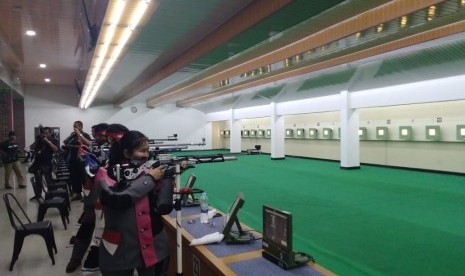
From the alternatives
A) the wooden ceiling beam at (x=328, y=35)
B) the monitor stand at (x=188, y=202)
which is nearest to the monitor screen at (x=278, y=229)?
the monitor stand at (x=188, y=202)

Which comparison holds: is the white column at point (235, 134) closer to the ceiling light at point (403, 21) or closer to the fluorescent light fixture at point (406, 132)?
the fluorescent light fixture at point (406, 132)

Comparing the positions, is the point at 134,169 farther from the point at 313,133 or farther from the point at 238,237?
the point at 313,133

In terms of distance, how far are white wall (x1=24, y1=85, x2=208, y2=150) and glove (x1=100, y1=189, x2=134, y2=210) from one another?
1755 centimetres

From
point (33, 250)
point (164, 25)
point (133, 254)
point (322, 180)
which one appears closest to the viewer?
point (133, 254)

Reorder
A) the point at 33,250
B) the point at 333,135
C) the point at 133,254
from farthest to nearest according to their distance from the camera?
the point at 333,135 < the point at 33,250 < the point at 133,254

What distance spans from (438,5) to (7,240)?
22.0ft

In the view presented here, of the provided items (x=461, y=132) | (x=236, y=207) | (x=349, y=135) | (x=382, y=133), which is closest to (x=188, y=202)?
(x=236, y=207)

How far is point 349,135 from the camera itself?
10859 millimetres

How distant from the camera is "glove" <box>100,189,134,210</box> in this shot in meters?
1.75

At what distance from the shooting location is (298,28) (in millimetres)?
5211

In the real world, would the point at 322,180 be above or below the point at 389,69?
below

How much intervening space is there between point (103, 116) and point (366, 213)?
1643 cm

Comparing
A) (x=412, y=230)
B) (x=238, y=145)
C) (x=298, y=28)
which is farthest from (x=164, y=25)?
(x=238, y=145)

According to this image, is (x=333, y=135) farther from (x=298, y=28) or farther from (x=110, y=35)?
(x=110, y=35)
